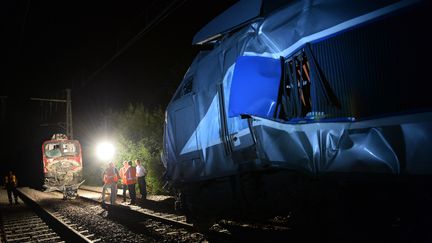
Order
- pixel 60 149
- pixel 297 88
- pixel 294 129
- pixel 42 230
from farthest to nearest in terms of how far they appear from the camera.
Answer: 1. pixel 60 149
2. pixel 42 230
3. pixel 297 88
4. pixel 294 129

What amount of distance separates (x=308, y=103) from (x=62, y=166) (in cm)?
1909

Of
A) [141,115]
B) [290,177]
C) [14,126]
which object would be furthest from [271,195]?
[14,126]

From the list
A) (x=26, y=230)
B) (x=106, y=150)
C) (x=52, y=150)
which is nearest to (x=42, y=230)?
(x=26, y=230)

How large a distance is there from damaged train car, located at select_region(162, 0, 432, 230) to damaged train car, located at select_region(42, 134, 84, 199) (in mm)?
14813

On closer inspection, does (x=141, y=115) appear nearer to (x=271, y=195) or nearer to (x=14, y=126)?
(x=271, y=195)

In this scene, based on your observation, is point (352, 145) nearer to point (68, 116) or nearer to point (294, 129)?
point (294, 129)

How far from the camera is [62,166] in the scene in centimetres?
1975

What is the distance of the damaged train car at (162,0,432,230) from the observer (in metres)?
2.71

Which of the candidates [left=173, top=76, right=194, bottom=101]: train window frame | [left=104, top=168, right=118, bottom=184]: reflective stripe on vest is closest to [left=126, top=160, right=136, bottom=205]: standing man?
[left=104, top=168, right=118, bottom=184]: reflective stripe on vest

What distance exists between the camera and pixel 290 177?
13.2ft

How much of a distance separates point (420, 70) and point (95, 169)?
91.1ft

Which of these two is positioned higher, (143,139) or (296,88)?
(143,139)

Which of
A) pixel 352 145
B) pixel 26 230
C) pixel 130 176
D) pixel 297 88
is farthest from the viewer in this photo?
pixel 130 176

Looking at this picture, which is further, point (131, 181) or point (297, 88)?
point (131, 181)
